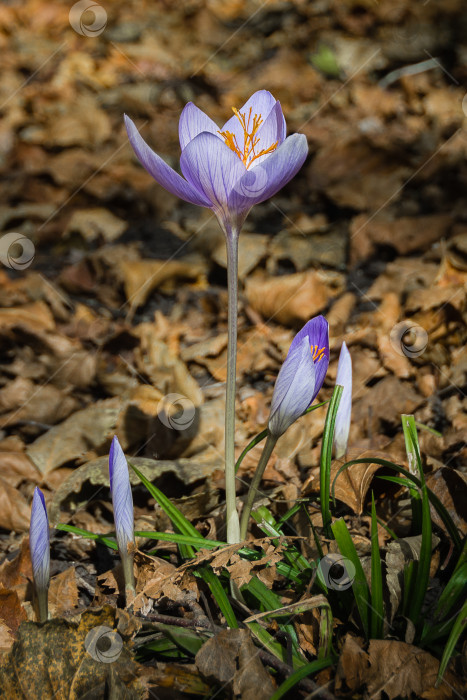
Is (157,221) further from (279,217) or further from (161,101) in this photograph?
(161,101)

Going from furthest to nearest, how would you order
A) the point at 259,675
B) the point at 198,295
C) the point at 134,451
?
the point at 198,295, the point at 134,451, the point at 259,675

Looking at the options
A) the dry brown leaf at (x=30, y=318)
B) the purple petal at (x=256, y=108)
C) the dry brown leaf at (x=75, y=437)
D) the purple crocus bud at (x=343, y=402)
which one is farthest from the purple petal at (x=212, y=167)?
the dry brown leaf at (x=30, y=318)

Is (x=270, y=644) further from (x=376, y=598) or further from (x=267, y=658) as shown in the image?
(x=376, y=598)

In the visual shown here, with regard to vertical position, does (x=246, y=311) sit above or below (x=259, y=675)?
above

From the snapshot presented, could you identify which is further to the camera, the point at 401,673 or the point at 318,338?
the point at 318,338

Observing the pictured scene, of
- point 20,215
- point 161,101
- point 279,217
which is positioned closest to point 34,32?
point 161,101

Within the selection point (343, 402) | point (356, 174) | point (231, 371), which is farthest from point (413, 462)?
point (356, 174)
